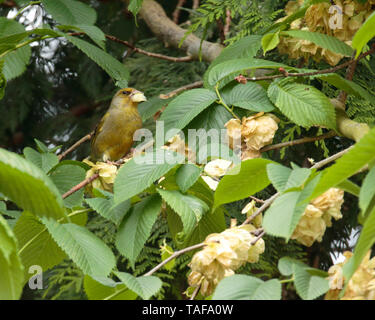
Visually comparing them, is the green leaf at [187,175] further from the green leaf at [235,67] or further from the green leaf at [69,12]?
the green leaf at [69,12]

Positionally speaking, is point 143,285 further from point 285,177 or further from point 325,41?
point 325,41

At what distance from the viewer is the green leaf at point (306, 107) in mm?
1306

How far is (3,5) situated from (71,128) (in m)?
0.69

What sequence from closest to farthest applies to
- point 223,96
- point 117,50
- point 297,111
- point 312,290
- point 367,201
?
point 367,201
point 312,290
point 297,111
point 223,96
point 117,50

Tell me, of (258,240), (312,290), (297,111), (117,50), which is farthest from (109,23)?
(312,290)

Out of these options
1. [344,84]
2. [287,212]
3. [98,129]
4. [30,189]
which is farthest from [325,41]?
[98,129]

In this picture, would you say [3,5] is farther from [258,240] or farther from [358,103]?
[258,240]

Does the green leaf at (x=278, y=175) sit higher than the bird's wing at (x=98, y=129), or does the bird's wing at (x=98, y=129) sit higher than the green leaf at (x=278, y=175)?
the green leaf at (x=278, y=175)

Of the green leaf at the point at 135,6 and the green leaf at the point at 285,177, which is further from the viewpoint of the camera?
the green leaf at the point at 135,6

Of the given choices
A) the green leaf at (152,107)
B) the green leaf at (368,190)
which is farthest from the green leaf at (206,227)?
the green leaf at (152,107)

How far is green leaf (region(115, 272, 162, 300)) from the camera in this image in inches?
37.9

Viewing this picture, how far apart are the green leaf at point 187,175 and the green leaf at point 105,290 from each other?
0.25m

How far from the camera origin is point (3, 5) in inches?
123

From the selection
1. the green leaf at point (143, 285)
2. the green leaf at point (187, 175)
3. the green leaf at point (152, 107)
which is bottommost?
the green leaf at point (152, 107)
